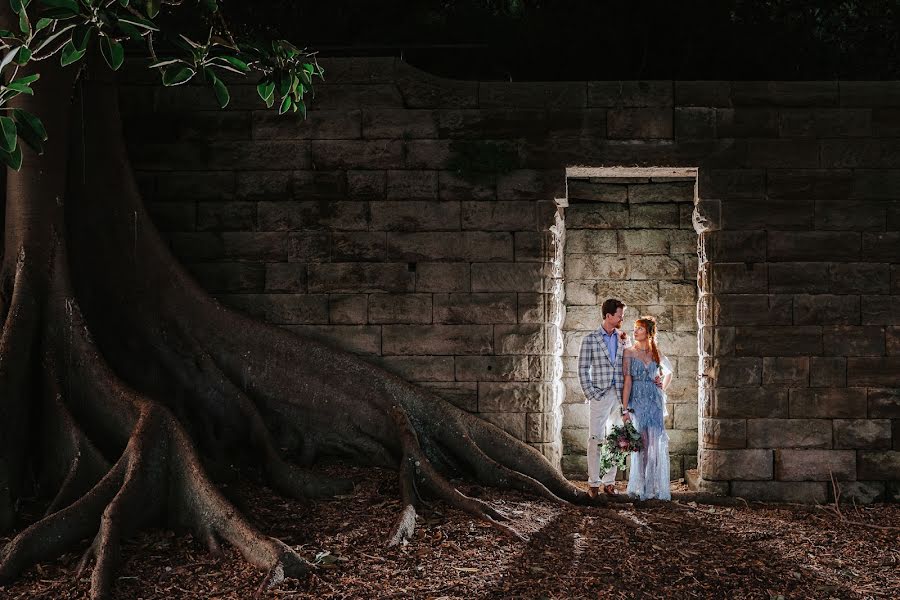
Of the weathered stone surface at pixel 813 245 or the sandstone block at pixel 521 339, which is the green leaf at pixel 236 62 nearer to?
the sandstone block at pixel 521 339

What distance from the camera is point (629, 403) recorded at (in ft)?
21.0

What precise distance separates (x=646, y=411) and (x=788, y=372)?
1248 millimetres

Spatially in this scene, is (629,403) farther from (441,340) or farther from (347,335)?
(347,335)

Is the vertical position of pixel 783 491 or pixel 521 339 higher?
pixel 521 339

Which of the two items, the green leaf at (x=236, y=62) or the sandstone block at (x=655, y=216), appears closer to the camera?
the green leaf at (x=236, y=62)

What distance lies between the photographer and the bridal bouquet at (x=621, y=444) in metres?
6.11

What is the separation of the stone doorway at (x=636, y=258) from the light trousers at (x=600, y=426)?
1291 mm

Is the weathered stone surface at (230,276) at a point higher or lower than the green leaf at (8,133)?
lower

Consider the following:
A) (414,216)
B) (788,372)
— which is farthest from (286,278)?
(788,372)

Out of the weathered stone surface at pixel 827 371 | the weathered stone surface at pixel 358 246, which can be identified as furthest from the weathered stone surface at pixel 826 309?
the weathered stone surface at pixel 358 246

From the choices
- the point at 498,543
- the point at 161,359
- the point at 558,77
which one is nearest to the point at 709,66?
the point at 558,77

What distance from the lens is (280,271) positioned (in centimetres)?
636

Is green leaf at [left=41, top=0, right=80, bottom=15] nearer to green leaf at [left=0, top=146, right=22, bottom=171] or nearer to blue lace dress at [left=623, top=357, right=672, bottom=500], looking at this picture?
green leaf at [left=0, top=146, right=22, bottom=171]

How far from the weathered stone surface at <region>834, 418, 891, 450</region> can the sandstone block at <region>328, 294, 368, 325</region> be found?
421 cm
